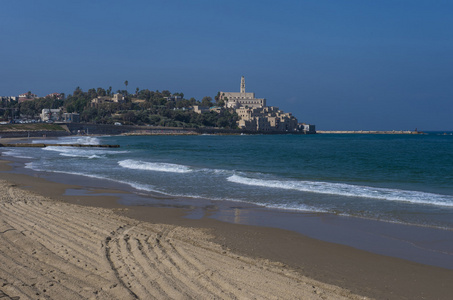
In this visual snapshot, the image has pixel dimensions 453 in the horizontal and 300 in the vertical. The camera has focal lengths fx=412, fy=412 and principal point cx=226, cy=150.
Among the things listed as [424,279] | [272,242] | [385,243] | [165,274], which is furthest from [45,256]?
[385,243]

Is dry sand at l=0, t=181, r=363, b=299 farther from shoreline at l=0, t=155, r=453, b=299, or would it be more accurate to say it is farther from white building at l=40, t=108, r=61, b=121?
white building at l=40, t=108, r=61, b=121

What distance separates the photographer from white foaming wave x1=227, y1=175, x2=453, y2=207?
14700 mm

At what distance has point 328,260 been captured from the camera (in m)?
7.71

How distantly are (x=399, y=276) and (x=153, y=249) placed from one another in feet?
14.1

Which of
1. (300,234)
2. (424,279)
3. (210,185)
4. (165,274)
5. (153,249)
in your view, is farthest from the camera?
(210,185)

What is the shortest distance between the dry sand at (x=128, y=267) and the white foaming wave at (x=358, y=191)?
830 cm

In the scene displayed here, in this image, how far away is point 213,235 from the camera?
941 centimetres

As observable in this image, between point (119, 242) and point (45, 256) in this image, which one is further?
point (119, 242)

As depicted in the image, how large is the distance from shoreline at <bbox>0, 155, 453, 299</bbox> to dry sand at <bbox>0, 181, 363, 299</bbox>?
441mm

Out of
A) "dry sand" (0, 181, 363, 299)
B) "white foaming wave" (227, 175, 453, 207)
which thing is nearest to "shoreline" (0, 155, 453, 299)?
"dry sand" (0, 181, 363, 299)

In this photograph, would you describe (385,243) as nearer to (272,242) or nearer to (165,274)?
(272,242)

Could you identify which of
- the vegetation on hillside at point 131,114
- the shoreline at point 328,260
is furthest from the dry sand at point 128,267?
the vegetation on hillside at point 131,114

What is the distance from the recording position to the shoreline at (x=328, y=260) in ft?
20.7

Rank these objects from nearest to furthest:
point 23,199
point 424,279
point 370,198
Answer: point 424,279 → point 23,199 → point 370,198
